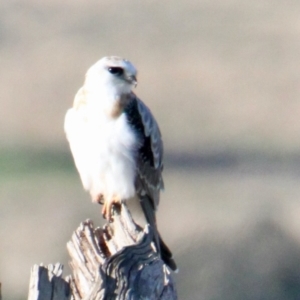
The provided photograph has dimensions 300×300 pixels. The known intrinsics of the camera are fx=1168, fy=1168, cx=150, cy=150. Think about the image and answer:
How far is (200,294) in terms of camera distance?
8695 millimetres

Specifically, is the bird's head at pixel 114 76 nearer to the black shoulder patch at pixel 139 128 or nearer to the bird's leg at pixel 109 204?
the black shoulder patch at pixel 139 128

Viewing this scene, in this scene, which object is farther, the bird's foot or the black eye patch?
the bird's foot

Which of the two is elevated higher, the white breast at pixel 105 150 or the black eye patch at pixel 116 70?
the black eye patch at pixel 116 70

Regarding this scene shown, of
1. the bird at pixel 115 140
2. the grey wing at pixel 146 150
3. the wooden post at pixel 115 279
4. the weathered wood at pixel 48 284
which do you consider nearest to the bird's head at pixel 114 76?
the bird at pixel 115 140

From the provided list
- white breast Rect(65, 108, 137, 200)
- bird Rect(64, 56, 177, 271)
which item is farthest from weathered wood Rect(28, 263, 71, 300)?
white breast Rect(65, 108, 137, 200)

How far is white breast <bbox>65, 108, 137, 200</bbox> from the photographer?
5938 mm

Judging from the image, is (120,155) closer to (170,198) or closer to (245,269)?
(245,269)

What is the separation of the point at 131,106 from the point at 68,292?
2.24m

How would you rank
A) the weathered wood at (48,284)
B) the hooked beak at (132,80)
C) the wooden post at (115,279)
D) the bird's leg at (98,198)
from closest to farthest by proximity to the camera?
the wooden post at (115,279) < the weathered wood at (48,284) < the hooked beak at (132,80) < the bird's leg at (98,198)

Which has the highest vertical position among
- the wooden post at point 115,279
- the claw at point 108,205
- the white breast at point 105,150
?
the white breast at point 105,150

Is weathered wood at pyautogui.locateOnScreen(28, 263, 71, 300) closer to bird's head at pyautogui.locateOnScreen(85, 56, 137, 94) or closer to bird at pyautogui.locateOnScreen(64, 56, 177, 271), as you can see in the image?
bird at pyautogui.locateOnScreen(64, 56, 177, 271)

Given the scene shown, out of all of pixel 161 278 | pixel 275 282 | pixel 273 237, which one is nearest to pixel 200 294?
pixel 275 282

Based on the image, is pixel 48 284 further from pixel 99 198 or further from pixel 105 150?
pixel 99 198

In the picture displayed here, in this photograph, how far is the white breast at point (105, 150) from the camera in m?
5.94
